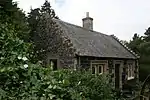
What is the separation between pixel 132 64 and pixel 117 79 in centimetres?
304

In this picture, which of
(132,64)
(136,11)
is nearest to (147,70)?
(132,64)

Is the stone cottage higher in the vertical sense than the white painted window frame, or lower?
higher

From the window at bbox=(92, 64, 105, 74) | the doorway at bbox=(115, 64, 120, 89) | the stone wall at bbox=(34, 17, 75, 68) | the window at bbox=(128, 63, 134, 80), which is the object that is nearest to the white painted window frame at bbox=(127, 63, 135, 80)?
the window at bbox=(128, 63, 134, 80)

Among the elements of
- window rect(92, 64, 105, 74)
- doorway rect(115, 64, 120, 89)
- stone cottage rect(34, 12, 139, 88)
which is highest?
stone cottage rect(34, 12, 139, 88)

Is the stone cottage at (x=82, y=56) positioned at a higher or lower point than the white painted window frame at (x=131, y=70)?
higher

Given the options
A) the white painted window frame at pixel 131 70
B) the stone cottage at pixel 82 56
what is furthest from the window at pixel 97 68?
the white painted window frame at pixel 131 70

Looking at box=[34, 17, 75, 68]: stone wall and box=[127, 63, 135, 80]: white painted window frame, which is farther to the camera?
box=[127, 63, 135, 80]: white painted window frame

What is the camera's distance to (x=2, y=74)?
10.7 ft

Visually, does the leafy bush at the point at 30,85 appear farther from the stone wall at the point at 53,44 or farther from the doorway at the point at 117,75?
the doorway at the point at 117,75

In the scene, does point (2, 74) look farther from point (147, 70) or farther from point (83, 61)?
point (147, 70)

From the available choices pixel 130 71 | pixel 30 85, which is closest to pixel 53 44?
pixel 130 71

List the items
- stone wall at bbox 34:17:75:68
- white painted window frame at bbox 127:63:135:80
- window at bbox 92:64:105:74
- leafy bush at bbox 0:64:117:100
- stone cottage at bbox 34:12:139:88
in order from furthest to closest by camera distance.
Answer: white painted window frame at bbox 127:63:135:80 → window at bbox 92:64:105:74 → stone wall at bbox 34:17:75:68 → stone cottage at bbox 34:12:139:88 → leafy bush at bbox 0:64:117:100

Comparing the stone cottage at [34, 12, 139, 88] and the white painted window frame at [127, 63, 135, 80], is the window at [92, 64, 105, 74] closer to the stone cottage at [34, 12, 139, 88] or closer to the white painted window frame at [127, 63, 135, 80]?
the stone cottage at [34, 12, 139, 88]

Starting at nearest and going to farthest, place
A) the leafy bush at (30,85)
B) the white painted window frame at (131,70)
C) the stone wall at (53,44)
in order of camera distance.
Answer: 1. the leafy bush at (30,85)
2. the stone wall at (53,44)
3. the white painted window frame at (131,70)
